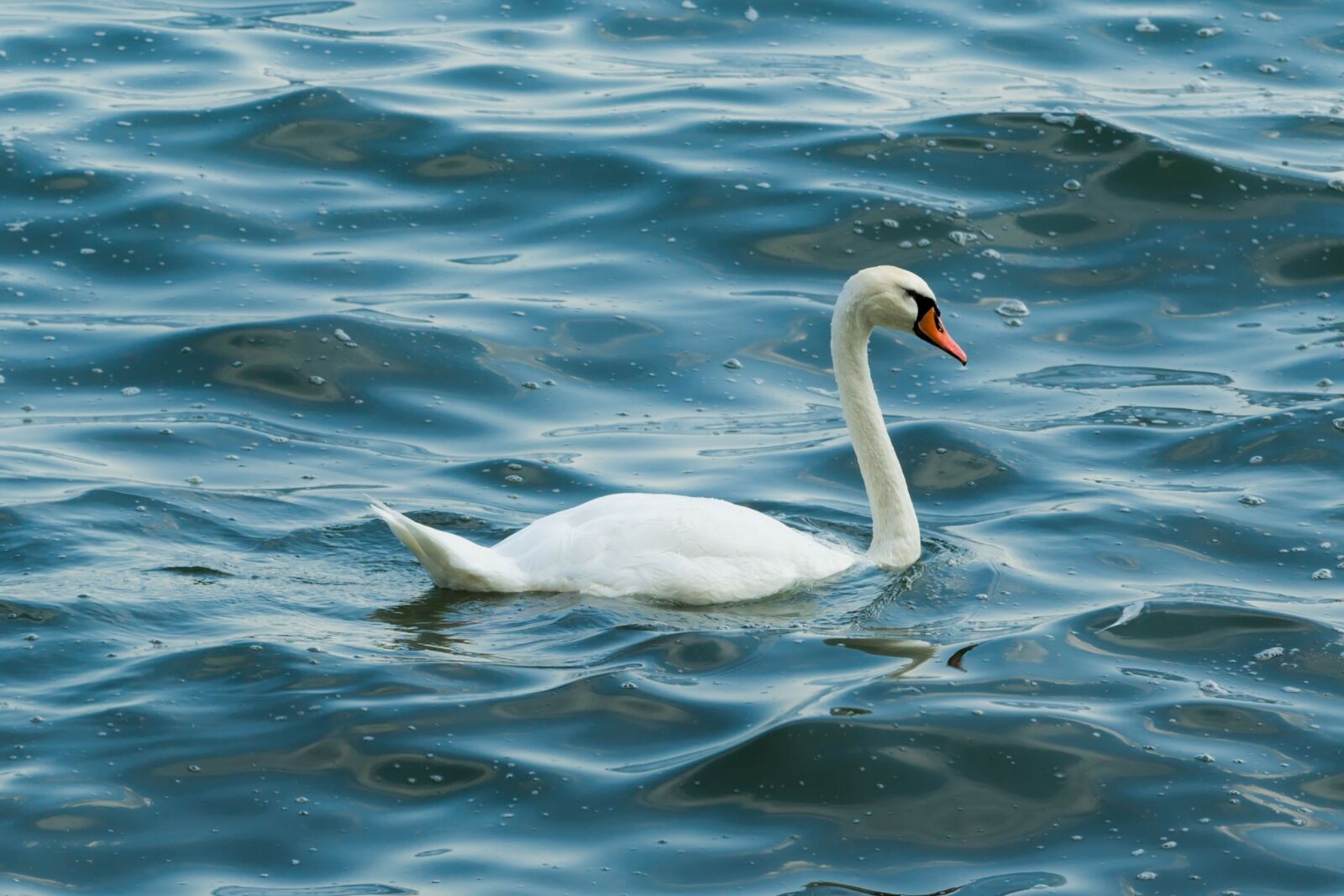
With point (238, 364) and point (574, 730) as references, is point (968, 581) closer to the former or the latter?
point (574, 730)

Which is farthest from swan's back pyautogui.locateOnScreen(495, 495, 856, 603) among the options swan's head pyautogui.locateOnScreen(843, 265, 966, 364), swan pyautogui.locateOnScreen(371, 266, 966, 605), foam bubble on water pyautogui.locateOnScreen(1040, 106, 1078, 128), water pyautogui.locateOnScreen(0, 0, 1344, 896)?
foam bubble on water pyautogui.locateOnScreen(1040, 106, 1078, 128)

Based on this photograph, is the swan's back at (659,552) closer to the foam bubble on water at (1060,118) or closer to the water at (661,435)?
the water at (661,435)

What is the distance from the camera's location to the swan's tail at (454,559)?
8.29m

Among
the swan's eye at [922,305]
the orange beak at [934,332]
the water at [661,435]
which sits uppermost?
the swan's eye at [922,305]

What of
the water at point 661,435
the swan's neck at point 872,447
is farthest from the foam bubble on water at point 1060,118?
the swan's neck at point 872,447

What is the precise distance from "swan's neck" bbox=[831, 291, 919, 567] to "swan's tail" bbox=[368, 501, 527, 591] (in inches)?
69.7

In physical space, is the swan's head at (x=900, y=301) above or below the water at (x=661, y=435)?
above

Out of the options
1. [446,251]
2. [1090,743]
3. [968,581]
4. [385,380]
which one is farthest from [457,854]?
[446,251]

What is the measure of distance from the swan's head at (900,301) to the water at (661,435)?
1.00 meters

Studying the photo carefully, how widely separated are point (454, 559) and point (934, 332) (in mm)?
2483

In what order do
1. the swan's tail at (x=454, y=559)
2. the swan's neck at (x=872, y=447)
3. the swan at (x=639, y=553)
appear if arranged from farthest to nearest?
the swan's neck at (x=872, y=447)
the swan at (x=639, y=553)
the swan's tail at (x=454, y=559)

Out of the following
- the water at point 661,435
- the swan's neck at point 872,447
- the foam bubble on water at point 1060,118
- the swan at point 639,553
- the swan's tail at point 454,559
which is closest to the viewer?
the water at point 661,435

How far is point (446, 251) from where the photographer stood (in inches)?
543

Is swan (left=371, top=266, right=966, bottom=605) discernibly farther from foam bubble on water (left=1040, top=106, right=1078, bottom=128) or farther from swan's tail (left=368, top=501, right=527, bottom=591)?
foam bubble on water (left=1040, top=106, right=1078, bottom=128)
